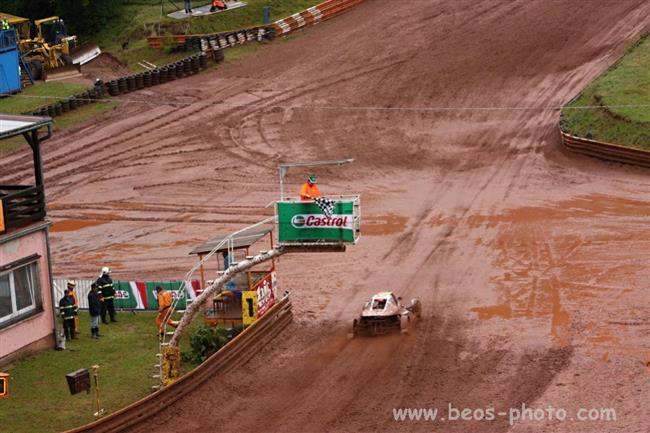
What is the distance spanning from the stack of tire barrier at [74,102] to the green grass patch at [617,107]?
21.0m

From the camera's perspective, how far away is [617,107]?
5050 cm

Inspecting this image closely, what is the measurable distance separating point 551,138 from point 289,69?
49.7 feet

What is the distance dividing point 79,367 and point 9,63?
102ft

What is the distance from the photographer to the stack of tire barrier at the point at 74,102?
56.4 m

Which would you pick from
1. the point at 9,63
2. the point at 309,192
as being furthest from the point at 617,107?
the point at 9,63

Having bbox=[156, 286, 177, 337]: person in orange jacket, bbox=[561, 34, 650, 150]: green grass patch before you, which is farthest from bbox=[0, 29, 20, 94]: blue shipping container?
bbox=[156, 286, 177, 337]: person in orange jacket

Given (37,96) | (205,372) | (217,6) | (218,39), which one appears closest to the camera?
(205,372)

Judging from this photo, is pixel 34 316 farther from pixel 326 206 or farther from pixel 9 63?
pixel 9 63

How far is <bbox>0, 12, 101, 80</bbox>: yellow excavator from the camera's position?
207 feet

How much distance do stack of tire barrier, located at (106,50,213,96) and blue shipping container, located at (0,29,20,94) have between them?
4191 mm

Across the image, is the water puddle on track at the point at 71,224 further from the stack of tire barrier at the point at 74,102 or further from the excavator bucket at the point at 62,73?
the excavator bucket at the point at 62,73

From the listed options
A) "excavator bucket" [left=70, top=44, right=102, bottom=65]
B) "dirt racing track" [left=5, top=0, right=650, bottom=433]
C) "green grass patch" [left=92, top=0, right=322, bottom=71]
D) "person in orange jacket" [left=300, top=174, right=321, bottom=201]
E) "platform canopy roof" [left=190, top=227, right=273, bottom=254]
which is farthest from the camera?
"excavator bucket" [left=70, top=44, right=102, bottom=65]

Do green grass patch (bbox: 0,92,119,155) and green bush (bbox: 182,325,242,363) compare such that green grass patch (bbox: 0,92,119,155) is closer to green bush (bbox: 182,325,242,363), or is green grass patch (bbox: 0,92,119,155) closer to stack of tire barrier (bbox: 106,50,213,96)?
stack of tire barrier (bbox: 106,50,213,96)

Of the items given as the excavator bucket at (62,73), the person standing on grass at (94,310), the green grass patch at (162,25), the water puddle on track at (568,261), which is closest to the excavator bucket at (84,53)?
the green grass patch at (162,25)
